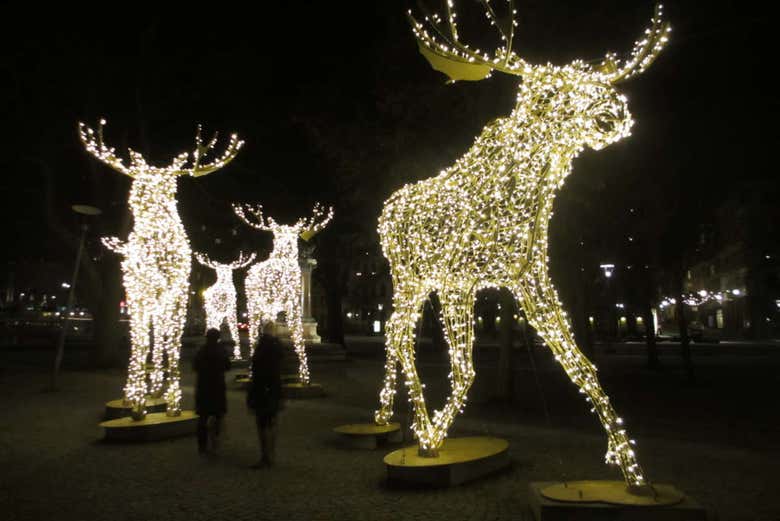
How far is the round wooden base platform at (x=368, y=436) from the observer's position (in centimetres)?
785

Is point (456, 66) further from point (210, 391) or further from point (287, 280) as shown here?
point (287, 280)

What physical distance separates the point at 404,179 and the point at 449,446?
6304 mm

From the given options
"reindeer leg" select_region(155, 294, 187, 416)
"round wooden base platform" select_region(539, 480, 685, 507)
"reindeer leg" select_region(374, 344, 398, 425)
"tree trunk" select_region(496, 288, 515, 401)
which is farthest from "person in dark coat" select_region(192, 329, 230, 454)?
"tree trunk" select_region(496, 288, 515, 401)

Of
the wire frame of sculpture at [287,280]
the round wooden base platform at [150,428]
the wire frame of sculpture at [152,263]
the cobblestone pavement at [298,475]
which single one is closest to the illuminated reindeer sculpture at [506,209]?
the cobblestone pavement at [298,475]

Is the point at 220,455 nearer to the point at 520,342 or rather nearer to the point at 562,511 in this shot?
the point at 562,511

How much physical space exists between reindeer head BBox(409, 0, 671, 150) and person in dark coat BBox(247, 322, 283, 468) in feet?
12.9

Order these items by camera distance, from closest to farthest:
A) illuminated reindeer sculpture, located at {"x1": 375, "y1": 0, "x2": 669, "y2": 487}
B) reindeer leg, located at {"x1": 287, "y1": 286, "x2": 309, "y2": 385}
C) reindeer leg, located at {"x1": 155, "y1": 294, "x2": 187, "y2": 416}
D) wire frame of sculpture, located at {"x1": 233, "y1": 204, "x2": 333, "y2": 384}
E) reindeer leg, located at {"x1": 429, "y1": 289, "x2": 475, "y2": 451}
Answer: illuminated reindeer sculpture, located at {"x1": 375, "y1": 0, "x2": 669, "y2": 487} → reindeer leg, located at {"x1": 429, "y1": 289, "x2": 475, "y2": 451} → reindeer leg, located at {"x1": 155, "y1": 294, "x2": 187, "y2": 416} → reindeer leg, located at {"x1": 287, "y1": 286, "x2": 309, "y2": 385} → wire frame of sculpture, located at {"x1": 233, "y1": 204, "x2": 333, "y2": 384}

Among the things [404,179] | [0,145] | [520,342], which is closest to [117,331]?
[0,145]

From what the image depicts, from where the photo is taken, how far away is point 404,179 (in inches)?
468

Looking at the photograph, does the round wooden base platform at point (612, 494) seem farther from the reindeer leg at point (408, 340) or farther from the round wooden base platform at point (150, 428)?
the round wooden base platform at point (150, 428)

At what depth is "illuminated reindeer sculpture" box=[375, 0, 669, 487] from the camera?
5172 millimetres

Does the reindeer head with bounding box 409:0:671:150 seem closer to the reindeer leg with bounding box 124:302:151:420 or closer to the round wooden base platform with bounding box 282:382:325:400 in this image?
the reindeer leg with bounding box 124:302:151:420

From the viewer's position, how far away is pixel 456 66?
526cm

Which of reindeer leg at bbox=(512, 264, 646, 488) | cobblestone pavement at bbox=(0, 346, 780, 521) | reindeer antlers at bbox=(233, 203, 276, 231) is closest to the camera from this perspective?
Result: reindeer leg at bbox=(512, 264, 646, 488)
